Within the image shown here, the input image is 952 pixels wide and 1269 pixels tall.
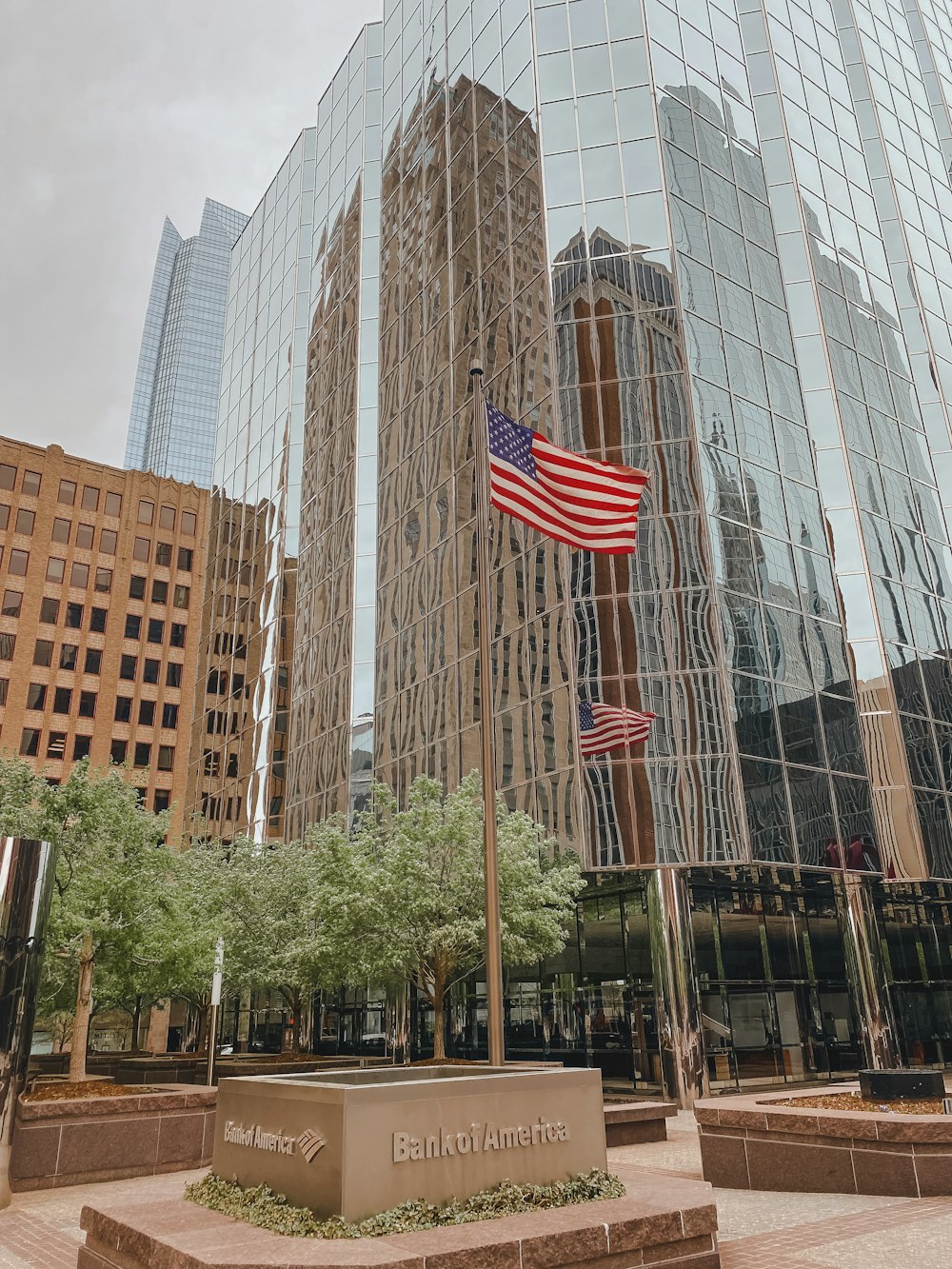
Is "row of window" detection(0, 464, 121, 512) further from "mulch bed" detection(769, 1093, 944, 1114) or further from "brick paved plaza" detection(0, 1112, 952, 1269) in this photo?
"mulch bed" detection(769, 1093, 944, 1114)

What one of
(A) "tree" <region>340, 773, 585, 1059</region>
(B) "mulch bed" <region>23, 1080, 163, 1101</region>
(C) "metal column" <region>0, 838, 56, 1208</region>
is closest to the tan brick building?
(A) "tree" <region>340, 773, 585, 1059</region>

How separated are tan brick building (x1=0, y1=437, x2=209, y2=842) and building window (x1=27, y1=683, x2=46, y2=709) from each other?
92 millimetres

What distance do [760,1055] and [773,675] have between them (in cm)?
1076

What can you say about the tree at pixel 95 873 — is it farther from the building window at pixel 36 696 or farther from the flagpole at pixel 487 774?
the building window at pixel 36 696

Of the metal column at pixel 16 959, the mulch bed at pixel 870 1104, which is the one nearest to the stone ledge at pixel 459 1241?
the metal column at pixel 16 959

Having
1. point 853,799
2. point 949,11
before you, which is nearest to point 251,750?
point 853,799

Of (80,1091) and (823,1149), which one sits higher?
(80,1091)

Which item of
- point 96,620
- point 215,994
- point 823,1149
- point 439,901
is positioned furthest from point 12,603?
point 823,1149

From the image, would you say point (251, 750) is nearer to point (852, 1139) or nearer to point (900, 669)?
point (900, 669)

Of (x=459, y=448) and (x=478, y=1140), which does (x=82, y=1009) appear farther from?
(x=459, y=448)

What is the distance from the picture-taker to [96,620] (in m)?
72.9

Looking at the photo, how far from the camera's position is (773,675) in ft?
97.5

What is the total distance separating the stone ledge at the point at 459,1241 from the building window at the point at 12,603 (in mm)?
66564

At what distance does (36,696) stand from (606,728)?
5331cm
